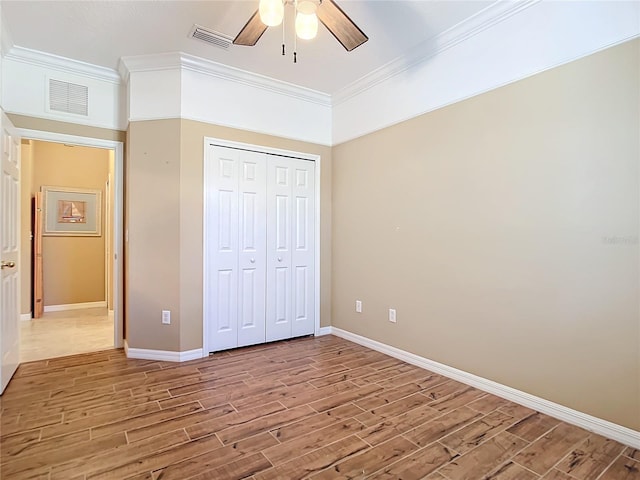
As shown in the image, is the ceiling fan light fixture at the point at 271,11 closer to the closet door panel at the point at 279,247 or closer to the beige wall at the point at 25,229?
the closet door panel at the point at 279,247

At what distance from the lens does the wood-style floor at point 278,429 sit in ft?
5.71

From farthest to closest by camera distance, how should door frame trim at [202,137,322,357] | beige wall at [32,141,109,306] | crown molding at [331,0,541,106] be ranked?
beige wall at [32,141,109,306]
door frame trim at [202,137,322,357]
crown molding at [331,0,541,106]

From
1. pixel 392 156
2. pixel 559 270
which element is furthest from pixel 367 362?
pixel 392 156

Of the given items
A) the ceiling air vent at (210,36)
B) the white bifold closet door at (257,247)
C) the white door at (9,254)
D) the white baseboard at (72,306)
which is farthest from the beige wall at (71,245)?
the ceiling air vent at (210,36)

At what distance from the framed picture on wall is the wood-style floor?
303 centimetres

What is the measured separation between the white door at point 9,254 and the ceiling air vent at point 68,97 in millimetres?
465

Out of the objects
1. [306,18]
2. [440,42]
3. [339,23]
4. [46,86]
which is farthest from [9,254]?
[440,42]

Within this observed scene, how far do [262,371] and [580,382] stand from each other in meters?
2.26

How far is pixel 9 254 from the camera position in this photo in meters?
2.76

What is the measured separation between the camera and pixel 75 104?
10.8 feet

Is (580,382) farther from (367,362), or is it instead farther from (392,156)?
(392,156)

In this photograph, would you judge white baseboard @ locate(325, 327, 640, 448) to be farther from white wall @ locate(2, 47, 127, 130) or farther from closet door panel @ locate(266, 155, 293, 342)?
white wall @ locate(2, 47, 127, 130)

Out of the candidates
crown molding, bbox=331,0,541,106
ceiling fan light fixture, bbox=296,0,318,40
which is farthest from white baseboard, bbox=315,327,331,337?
ceiling fan light fixture, bbox=296,0,318,40

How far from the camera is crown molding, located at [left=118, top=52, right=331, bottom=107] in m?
3.16
